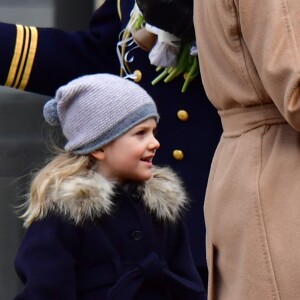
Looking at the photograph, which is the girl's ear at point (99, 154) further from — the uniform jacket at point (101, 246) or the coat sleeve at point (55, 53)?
the coat sleeve at point (55, 53)

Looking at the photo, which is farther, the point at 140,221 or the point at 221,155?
the point at 140,221

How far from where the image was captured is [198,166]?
13.0 ft

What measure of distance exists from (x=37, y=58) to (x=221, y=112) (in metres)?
1.72

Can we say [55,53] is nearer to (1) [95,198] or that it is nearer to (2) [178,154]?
(2) [178,154]

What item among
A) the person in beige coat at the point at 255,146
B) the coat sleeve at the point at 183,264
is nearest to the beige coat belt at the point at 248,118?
the person in beige coat at the point at 255,146

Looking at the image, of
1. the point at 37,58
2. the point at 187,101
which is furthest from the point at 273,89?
the point at 37,58

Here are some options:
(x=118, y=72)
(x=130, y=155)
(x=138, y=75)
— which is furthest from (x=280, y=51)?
(x=118, y=72)

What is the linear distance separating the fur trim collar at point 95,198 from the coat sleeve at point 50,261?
0.05 m

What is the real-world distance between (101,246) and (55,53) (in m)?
1.17

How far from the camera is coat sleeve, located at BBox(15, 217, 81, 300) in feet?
10.6

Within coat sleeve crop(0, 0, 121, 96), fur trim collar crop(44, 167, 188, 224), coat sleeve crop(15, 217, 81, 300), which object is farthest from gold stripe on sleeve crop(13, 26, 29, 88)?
coat sleeve crop(15, 217, 81, 300)

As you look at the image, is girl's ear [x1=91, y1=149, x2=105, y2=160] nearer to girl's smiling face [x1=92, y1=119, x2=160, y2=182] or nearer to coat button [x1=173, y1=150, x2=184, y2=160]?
girl's smiling face [x1=92, y1=119, x2=160, y2=182]

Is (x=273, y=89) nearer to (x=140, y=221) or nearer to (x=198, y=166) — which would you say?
(x=140, y=221)

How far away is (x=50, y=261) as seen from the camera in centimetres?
325
